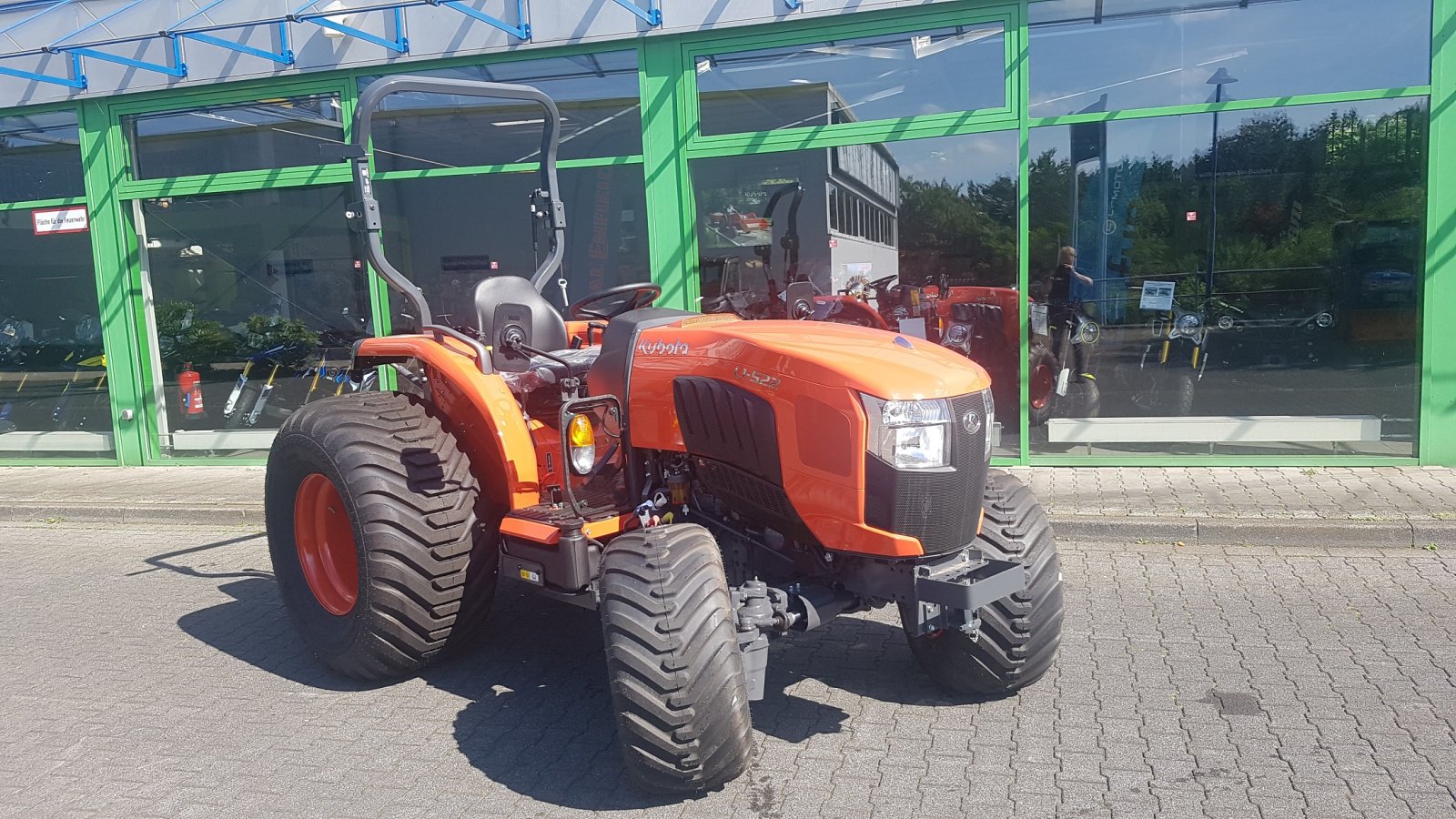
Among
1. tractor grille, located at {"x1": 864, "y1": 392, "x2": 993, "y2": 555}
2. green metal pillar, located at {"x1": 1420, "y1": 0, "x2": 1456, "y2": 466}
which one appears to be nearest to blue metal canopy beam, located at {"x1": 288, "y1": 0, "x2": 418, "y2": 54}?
tractor grille, located at {"x1": 864, "y1": 392, "x2": 993, "y2": 555}

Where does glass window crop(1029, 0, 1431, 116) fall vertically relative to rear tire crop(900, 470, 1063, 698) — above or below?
above

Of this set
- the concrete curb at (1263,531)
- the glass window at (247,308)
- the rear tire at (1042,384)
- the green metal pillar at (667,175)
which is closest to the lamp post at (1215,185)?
the rear tire at (1042,384)

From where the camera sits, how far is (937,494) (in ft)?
11.5

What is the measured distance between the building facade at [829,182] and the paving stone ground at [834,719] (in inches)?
102

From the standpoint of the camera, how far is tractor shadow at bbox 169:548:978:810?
372cm

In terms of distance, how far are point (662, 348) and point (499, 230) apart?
550cm

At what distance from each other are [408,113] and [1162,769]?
770cm

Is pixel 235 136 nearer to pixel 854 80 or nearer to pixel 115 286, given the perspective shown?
pixel 115 286

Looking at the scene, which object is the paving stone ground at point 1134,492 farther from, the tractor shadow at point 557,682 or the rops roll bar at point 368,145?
the rops roll bar at point 368,145

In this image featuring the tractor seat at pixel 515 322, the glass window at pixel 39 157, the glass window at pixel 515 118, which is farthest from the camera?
the glass window at pixel 39 157

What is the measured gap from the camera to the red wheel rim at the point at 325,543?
491 cm

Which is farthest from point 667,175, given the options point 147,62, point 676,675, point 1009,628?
point 676,675

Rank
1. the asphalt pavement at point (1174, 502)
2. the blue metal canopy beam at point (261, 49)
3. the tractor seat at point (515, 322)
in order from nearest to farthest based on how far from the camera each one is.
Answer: the tractor seat at point (515, 322) → the asphalt pavement at point (1174, 502) → the blue metal canopy beam at point (261, 49)

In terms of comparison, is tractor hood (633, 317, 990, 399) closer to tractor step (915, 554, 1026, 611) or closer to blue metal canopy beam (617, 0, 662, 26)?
tractor step (915, 554, 1026, 611)
